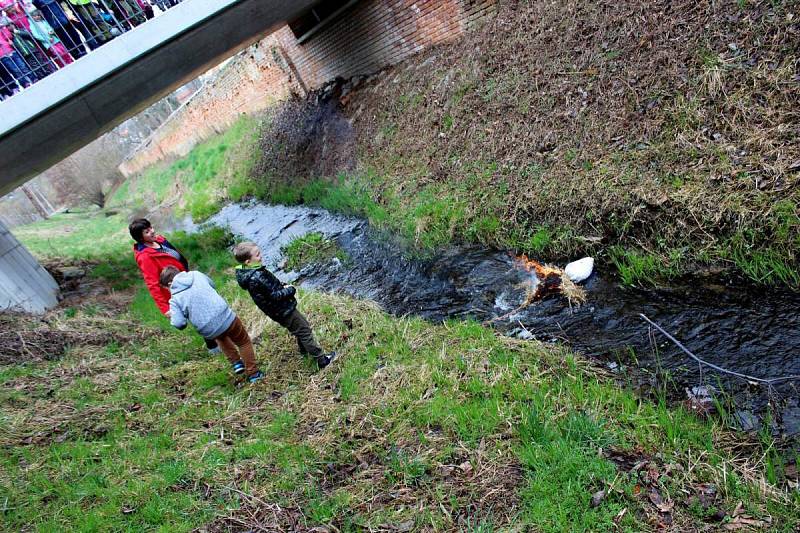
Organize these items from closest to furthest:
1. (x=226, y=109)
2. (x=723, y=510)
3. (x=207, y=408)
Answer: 1. (x=723, y=510)
2. (x=207, y=408)
3. (x=226, y=109)

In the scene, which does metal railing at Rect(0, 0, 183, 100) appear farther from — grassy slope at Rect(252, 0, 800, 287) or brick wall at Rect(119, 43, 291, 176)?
brick wall at Rect(119, 43, 291, 176)

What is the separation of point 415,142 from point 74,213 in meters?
28.5

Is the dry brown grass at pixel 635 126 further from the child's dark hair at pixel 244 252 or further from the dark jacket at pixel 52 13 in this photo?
the dark jacket at pixel 52 13

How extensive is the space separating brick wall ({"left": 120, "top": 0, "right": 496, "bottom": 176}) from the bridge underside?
2.72 meters

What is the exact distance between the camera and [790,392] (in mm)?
3176

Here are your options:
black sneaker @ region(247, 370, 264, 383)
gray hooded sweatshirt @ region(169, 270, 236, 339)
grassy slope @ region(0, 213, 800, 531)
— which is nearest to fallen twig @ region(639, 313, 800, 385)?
grassy slope @ region(0, 213, 800, 531)

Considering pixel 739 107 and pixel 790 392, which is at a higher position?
pixel 739 107

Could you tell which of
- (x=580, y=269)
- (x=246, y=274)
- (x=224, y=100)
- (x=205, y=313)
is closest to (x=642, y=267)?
(x=580, y=269)

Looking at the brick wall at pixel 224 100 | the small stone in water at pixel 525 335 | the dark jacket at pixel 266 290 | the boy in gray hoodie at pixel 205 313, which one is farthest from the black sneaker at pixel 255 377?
the brick wall at pixel 224 100

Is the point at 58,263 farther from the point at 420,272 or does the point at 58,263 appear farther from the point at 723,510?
the point at 723,510

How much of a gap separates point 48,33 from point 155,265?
4843 millimetres

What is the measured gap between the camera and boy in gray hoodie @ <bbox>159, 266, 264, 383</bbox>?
4.50 metres

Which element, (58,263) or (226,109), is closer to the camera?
(58,263)

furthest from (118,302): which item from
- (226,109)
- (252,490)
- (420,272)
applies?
(226,109)
